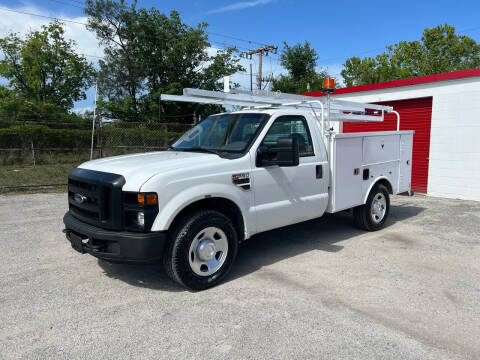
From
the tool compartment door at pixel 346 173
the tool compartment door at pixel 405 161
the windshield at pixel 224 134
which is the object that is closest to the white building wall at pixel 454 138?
the tool compartment door at pixel 405 161

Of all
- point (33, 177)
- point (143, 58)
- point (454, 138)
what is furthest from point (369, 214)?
point (143, 58)

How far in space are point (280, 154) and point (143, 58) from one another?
33425 mm

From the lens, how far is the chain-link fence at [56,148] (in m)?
12.5

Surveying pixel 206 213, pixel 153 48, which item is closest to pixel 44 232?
pixel 206 213

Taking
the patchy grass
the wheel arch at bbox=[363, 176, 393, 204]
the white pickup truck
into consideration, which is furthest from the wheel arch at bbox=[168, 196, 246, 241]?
the patchy grass

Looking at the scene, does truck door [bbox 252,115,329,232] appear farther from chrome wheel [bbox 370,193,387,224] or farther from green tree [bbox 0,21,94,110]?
green tree [bbox 0,21,94,110]

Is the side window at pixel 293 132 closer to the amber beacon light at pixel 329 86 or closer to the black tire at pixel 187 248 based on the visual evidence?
the amber beacon light at pixel 329 86

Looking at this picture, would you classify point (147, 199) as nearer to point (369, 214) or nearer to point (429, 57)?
point (369, 214)

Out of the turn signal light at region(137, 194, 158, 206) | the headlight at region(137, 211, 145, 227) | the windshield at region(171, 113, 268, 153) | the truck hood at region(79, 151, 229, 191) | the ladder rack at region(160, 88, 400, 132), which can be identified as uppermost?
the ladder rack at region(160, 88, 400, 132)

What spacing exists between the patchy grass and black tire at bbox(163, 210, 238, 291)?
338 inches

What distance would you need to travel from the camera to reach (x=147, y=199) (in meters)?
3.64

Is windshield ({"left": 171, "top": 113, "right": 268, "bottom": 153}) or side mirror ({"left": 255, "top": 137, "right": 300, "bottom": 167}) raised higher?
windshield ({"left": 171, "top": 113, "right": 268, "bottom": 153})

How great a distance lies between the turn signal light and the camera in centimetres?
363

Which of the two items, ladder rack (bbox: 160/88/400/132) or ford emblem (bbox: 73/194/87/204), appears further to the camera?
Answer: ladder rack (bbox: 160/88/400/132)
